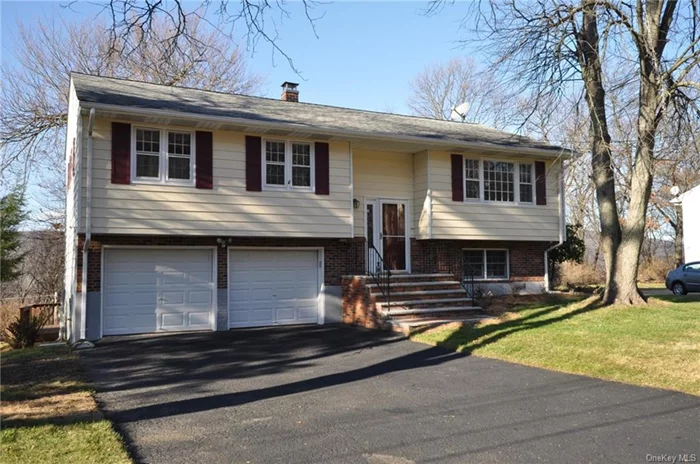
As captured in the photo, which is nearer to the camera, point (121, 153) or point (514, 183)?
point (121, 153)

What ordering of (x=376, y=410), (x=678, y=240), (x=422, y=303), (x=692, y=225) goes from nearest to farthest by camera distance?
(x=376, y=410), (x=422, y=303), (x=692, y=225), (x=678, y=240)

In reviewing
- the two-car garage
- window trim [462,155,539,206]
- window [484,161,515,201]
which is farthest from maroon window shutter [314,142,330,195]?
window [484,161,515,201]

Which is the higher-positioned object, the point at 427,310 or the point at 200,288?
the point at 200,288

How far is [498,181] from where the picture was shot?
16828 millimetres

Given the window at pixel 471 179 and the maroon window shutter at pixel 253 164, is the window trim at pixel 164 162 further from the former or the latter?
the window at pixel 471 179

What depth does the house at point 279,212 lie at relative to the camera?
1233 cm

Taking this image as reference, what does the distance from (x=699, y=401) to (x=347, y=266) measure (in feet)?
31.9

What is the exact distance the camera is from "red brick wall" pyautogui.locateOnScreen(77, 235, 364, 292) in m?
12.4

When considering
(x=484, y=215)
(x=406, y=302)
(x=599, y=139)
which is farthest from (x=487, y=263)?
(x=599, y=139)

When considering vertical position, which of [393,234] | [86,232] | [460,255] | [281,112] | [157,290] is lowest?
[157,290]

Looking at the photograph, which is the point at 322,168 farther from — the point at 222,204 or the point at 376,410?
the point at 376,410

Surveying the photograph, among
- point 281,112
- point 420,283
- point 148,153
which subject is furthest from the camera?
point 281,112

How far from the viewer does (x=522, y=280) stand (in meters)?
17.6

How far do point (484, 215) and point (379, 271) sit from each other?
3648mm
